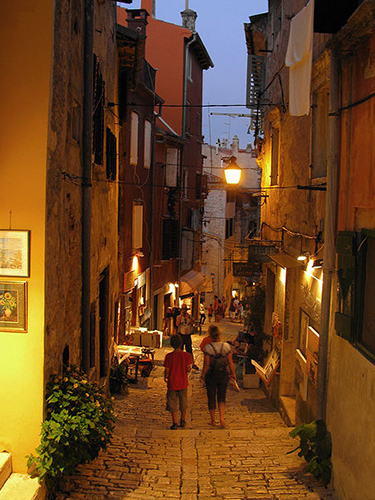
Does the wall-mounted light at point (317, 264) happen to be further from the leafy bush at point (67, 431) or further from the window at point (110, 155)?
the window at point (110, 155)

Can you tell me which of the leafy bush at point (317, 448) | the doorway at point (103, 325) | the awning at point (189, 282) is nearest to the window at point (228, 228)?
the awning at point (189, 282)

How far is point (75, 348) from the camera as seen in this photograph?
7.95m

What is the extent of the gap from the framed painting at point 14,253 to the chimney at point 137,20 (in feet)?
52.6

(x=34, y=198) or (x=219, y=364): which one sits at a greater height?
(x=34, y=198)

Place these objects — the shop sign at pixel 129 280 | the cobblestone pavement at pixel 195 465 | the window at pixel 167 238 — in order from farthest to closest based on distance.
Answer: the window at pixel 167 238
the shop sign at pixel 129 280
the cobblestone pavement at pixel 195 465

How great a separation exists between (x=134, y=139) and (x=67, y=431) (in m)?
13.6

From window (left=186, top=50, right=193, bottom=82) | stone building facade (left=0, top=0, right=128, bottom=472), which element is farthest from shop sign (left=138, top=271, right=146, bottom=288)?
window (left=186, top=50, right=193, bottom=82)

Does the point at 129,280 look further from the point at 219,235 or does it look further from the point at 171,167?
the point at 219,235

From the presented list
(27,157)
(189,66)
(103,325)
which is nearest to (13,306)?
(27,157)

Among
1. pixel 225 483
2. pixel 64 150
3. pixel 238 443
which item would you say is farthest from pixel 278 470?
pixel 64 150

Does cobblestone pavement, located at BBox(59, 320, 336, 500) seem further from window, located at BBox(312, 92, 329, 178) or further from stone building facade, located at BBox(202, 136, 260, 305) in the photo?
stone building facade, located at BBox(202, 136, 260, 305)

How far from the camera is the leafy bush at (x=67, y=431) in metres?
5.79

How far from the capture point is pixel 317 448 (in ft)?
23.3

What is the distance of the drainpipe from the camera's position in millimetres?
7195
